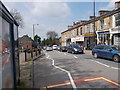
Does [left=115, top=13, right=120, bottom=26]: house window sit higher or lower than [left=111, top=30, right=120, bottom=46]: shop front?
higher

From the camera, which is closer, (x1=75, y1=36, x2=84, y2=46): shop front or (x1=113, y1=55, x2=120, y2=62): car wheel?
(x1=113, y1=55, x2=120, y2=62): car wheel

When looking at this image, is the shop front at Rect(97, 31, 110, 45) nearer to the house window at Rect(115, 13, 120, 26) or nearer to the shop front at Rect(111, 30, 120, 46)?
the shop front at Rect(111, 30, 120, 46)

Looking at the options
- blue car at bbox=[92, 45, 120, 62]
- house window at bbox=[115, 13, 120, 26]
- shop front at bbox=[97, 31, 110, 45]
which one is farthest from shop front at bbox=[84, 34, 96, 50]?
blue car at bbox=[92, 45, 120, 62]

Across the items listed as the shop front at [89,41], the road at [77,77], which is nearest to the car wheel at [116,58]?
the road at [77,77]

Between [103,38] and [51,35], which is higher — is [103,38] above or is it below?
below

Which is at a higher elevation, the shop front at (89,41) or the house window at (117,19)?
the house window at (117,19)

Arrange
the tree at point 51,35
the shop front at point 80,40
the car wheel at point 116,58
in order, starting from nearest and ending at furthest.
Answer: the car wheel at point 116,58 → the shop front at point 80,40 → the tree at point 51,35

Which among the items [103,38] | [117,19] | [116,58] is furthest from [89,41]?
[116,58]

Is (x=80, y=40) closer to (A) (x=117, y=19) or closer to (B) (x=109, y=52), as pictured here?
(A) (x=117, y=19)

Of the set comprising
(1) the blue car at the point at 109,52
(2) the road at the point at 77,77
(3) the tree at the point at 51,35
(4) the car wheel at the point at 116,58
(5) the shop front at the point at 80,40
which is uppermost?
(3) the tree at the point at 51,35

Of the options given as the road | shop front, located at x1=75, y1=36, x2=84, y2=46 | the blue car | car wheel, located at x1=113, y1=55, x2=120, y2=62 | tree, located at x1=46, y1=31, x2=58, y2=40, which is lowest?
the road

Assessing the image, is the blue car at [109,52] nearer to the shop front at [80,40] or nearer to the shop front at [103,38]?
the shop front at [103,38]

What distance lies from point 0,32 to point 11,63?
3.88 feet

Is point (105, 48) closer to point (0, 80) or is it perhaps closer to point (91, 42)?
point (0, 80)
